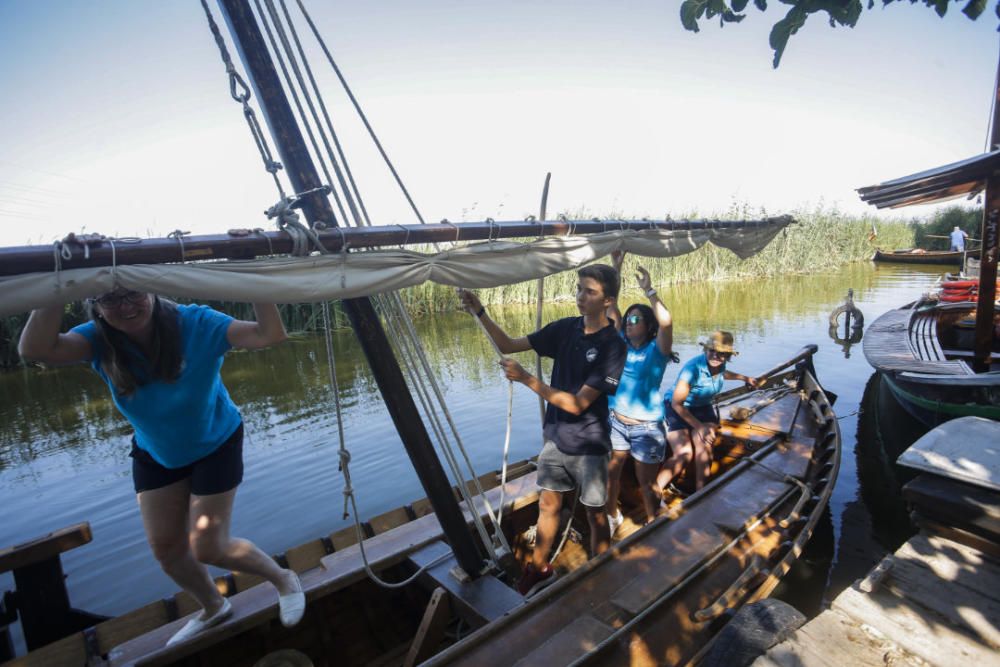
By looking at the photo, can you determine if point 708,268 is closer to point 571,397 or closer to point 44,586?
point 571,397

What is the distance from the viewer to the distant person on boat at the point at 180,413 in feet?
6.29

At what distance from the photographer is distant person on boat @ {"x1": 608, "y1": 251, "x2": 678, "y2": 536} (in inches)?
141

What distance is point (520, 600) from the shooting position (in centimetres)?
246

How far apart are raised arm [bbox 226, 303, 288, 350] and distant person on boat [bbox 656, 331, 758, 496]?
11.1 feet

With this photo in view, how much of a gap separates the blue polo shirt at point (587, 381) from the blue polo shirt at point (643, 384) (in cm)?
77

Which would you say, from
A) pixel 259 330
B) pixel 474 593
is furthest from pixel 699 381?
pixel 259 330

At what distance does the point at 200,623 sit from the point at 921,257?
3164cm

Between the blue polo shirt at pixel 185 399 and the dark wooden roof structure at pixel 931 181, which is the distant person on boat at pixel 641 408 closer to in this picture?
the blue polo shirt at pixel 185 399

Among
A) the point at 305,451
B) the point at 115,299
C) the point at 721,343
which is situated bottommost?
the point at 305,451

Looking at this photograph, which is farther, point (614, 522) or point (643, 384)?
point (614, 522)

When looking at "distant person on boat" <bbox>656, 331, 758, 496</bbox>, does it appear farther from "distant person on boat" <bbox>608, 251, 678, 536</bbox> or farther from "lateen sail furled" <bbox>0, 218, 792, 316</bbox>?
"lateen sail furled" <bbox>0, 218, 792, 316</bbox>

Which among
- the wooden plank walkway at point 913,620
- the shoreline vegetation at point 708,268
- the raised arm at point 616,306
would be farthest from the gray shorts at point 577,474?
the shoreline vegetation at point 708,268

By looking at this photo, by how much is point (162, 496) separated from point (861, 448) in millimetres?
8197

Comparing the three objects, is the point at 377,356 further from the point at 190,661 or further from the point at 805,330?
the point at 805,330
